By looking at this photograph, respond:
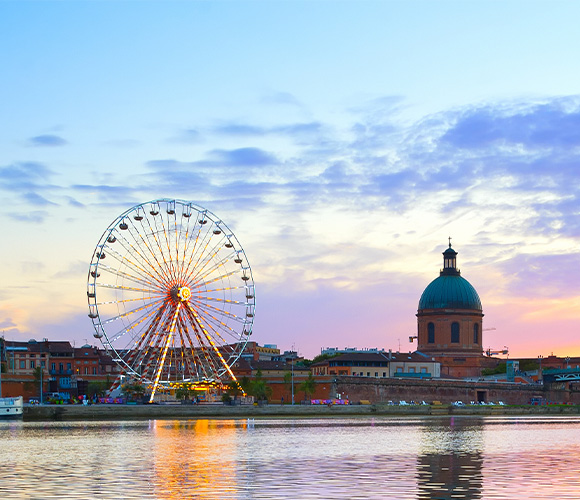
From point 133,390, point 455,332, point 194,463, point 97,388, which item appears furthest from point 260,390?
point 194,463

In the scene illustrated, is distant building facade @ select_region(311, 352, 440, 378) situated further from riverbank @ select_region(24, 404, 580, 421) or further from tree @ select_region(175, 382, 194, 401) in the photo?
tree @ select_region(175, 382, 194, 401)

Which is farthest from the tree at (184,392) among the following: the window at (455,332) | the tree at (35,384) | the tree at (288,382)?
the window at (455,332)

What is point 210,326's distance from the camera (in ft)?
381

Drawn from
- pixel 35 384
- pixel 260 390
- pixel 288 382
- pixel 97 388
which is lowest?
pixel 260 390

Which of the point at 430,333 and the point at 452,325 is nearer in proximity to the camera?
the point at 452,325

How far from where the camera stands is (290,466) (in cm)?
4666

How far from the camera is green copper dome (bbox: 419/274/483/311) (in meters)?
193

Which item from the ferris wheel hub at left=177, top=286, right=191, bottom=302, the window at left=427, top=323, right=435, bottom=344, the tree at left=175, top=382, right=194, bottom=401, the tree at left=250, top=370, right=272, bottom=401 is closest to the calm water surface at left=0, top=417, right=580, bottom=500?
the ferris wheel hub at left=177, top=286, right=191, bottom=302

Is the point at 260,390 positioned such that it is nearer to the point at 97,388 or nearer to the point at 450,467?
the point at 97,388

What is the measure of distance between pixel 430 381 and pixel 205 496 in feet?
422

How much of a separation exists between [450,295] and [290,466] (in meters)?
149

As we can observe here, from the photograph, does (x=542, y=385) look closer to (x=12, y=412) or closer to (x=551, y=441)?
(x=12, y=412)

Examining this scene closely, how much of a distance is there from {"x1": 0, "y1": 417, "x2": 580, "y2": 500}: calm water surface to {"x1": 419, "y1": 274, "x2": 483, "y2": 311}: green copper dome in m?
117

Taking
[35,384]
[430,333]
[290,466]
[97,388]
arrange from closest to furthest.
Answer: [290,466], [97,388], [35,384], [430,333]
